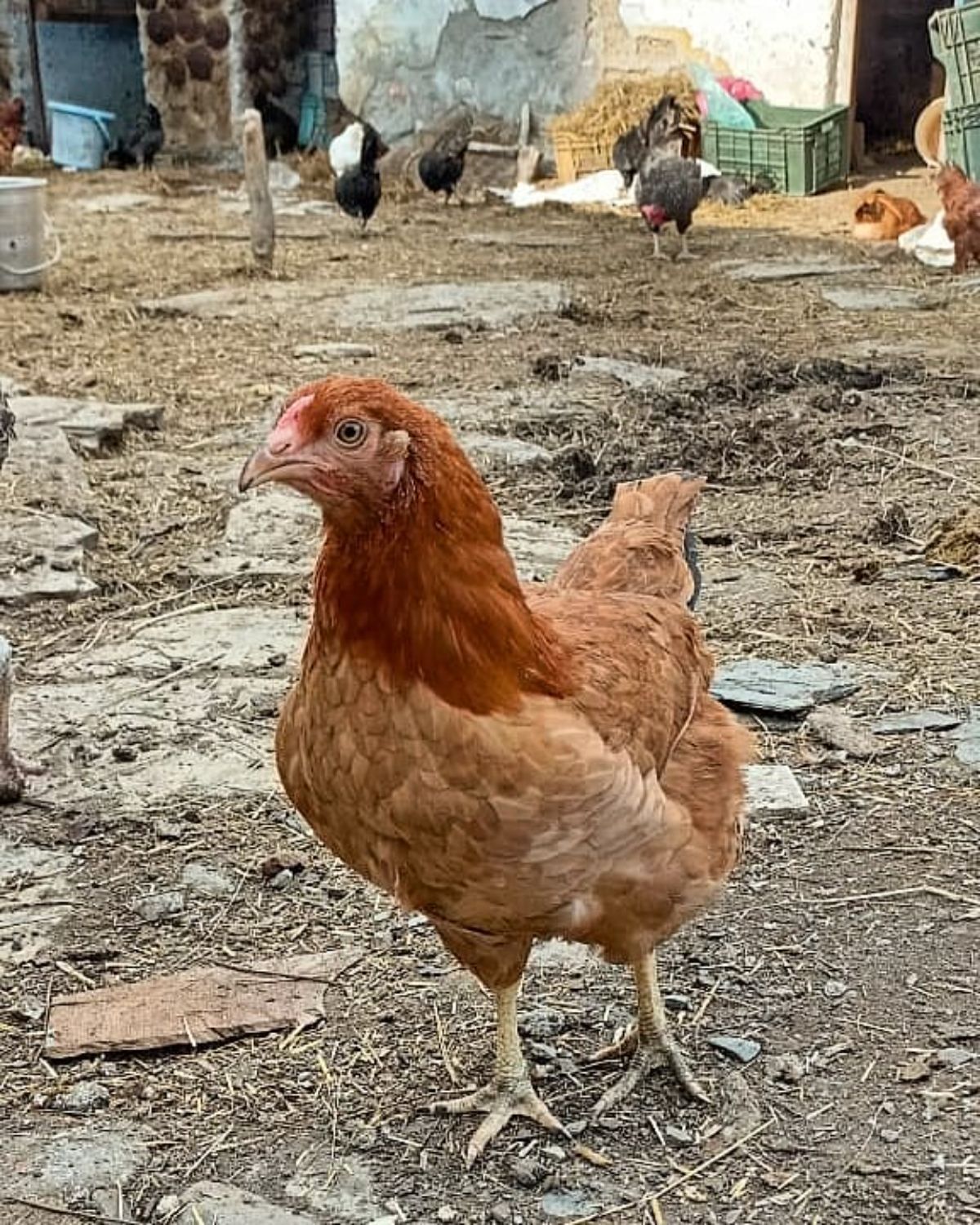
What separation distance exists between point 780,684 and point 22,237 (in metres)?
6.80

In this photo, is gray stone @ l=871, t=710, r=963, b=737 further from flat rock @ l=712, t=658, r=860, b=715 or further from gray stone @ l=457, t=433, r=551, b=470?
gray stone @ l=457, t=433, r=551, b=470

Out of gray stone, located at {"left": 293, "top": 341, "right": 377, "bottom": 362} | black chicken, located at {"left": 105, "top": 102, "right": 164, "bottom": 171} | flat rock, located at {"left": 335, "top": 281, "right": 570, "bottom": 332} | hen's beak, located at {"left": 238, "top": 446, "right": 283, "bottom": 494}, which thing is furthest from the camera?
black chicken, located at {"left": 105, "top": 102, "right": 164, "bottom": 171}

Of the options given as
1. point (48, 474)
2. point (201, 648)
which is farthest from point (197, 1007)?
point (48, 474)

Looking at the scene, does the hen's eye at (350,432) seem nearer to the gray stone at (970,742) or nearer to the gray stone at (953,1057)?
the gray stone at (953,1057)

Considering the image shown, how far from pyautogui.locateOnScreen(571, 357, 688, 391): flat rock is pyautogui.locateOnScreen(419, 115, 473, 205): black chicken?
6701 mm

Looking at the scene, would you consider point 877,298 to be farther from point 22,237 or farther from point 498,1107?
point 498,1107

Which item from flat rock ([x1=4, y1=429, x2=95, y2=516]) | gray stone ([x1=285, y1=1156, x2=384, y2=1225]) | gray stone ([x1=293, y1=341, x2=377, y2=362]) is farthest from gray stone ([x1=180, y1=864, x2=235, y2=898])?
gray stone ([x1=293, y1=341, x2=377, y2=362])

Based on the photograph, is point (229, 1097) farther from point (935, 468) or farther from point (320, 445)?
point (935, 468)

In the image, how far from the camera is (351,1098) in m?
2.49

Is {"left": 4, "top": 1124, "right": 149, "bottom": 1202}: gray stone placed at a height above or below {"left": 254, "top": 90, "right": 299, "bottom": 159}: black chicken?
below

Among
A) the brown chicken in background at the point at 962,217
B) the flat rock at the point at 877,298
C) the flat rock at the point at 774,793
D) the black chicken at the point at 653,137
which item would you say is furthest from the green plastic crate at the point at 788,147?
the flat rock at the point at 774,793

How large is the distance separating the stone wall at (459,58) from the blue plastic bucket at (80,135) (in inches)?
125

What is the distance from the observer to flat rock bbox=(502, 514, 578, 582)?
464 centimetres

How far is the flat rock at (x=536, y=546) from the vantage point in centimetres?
464
